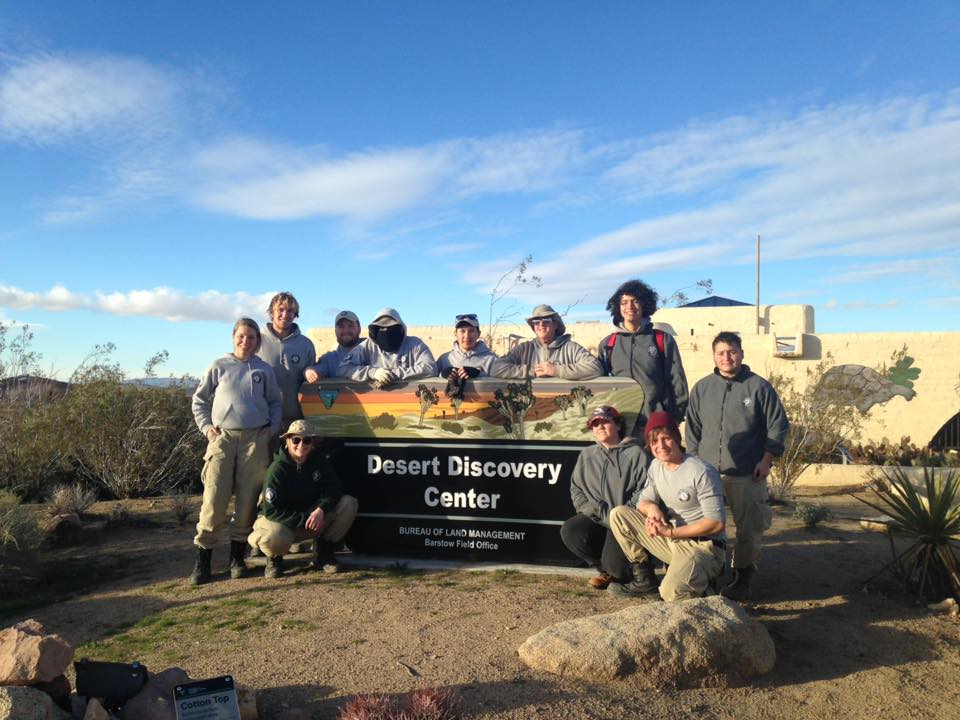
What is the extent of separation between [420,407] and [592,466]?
1726 mm

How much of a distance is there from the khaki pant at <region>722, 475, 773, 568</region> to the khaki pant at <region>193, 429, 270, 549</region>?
3.95 meters

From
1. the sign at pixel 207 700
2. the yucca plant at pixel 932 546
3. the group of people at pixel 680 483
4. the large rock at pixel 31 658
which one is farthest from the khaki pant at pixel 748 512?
the large rock at pixel 31 658

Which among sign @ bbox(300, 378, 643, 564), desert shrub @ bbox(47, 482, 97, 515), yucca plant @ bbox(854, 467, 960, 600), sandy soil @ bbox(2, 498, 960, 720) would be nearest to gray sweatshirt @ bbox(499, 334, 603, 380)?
sign @ bbox(300, 378, 643, 564)

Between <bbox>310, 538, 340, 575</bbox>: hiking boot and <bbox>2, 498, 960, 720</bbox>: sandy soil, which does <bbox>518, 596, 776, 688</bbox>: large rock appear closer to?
<bbox>2, 498, 960, 720</bbox>: sandy soil

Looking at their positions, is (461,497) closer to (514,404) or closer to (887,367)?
(514,404)

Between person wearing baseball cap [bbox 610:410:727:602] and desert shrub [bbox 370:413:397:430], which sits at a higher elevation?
desert shrub [bbox 370:413:397:430]

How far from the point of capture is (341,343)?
23.8 ft

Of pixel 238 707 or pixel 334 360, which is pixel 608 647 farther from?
pixel 334 360

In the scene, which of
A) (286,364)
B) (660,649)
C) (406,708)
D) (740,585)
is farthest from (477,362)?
(406,708)

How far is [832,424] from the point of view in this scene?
45.5 ft

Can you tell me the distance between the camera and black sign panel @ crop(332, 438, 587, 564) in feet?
21.0

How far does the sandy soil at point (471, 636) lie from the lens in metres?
4.04

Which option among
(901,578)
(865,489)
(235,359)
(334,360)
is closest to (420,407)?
(334,360)

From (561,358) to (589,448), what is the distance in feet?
3.19
